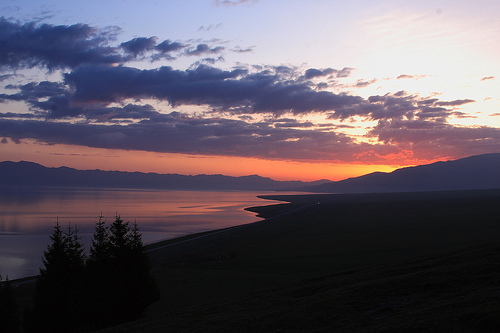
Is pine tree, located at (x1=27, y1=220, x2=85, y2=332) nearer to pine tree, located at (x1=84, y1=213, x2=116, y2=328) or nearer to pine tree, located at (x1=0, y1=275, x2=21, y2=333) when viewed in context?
pine tree, located at (x1=84, y1=213, x2=116, y2=328)

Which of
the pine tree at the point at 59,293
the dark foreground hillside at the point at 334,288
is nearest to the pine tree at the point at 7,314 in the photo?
the pine tree at the point at 59,293

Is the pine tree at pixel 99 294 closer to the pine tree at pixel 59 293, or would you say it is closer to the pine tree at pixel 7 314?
the pine tree at pixel 59 293

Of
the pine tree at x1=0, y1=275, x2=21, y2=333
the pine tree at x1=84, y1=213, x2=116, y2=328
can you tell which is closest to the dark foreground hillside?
the pine tree at x1=84, y1=213, x2=116, y2=328

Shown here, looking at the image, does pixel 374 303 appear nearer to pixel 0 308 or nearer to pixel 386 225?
pixel 0 308

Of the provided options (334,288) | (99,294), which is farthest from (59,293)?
(334,288)

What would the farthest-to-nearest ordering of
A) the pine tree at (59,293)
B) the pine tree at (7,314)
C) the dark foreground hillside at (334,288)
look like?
1. the pine tree at (59,293)
2. the pine tree at (7,314)
3. the dark foreground hillside at (334,288)

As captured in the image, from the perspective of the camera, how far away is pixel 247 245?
51.7 metres

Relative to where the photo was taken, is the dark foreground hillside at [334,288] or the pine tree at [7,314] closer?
the dark foreground hillside at [334,288]

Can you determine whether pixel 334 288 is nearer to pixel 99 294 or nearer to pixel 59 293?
pixel 99 294

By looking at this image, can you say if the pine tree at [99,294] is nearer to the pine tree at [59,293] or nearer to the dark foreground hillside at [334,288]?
the pine tree at [59,293]

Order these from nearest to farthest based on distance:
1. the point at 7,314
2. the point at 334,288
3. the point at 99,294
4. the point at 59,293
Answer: the point at 334,288 → the point at 7,314 → the point at 99,294 → the point at 59,293

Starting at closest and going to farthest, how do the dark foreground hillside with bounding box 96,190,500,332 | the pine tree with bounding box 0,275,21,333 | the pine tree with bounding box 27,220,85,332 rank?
1. the dark foreground hillside with bounding box 96,190,500,332
2. the pine tree with bounding box 0,275,21,333
3. the pine tree with bounding box 27,220,85,332

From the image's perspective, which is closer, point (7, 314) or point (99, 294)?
point (7, 314)

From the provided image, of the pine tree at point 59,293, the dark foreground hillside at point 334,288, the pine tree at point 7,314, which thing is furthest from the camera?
the pine tree at point 59,293
